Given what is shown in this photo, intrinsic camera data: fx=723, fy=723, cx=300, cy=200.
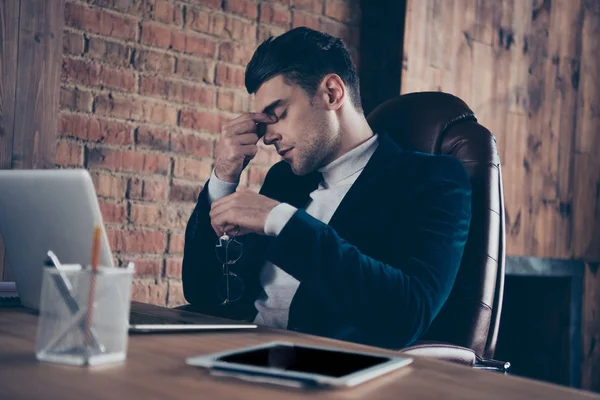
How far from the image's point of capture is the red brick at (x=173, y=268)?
2.49 meters

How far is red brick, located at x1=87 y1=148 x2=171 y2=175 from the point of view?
2314 mm

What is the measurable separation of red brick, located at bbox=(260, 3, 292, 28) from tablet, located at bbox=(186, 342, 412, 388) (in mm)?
1982

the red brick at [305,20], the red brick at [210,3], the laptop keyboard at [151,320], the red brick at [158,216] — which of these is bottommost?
the laptop keyboard at [151,320]

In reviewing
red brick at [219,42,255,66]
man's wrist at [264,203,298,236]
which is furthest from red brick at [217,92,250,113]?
man's wrist at [264,203,298,236]

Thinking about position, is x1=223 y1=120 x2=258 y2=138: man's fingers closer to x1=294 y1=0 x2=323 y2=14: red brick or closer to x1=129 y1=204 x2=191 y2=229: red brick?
x1=129 y1=204 x2=191 y2=229: red brick

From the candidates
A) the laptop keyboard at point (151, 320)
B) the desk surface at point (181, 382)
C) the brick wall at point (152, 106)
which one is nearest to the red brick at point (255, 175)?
the brick wall at point (152, 106)

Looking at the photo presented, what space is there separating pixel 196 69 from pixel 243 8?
12.1 inches

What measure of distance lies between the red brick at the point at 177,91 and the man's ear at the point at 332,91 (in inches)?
27.7

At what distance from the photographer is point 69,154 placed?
2256mm

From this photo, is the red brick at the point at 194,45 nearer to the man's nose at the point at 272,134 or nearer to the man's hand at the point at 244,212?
the man's nose at the point at 272,134

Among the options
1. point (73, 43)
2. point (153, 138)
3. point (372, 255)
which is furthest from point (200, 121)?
point (372, 255)

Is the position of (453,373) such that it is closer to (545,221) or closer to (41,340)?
(41,340)

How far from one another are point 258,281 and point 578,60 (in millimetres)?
2262

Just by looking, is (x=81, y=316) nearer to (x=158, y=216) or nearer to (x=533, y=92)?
(x=158, y=216)
